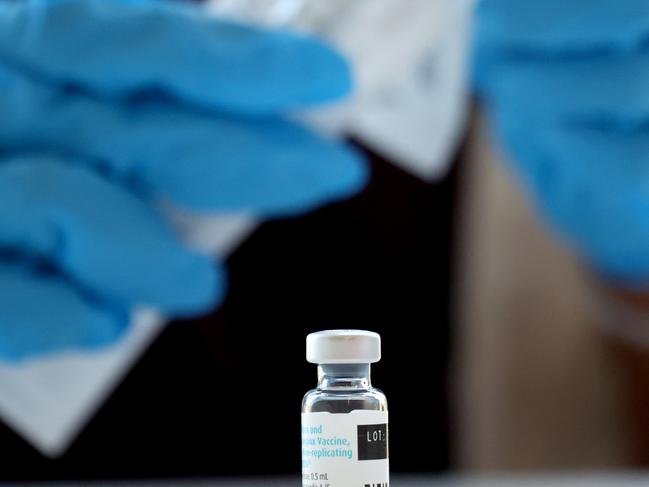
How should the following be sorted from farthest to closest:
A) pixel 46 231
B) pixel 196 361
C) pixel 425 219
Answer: pixel 425 219 → pixel 196 361 → pixel 46 231

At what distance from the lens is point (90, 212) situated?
76cm

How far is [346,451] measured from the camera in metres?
0.47

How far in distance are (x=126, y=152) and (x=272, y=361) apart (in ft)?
1.31

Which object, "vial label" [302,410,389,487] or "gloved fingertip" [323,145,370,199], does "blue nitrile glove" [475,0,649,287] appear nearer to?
"gloved fingertip" [323,145,370,199]

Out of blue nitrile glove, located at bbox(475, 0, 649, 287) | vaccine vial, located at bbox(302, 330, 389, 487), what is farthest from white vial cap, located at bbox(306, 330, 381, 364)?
blue nitrile glove, located at bbox(475, 0, 649, 287)

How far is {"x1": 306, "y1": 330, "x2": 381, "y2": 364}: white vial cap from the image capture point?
1.60 ft

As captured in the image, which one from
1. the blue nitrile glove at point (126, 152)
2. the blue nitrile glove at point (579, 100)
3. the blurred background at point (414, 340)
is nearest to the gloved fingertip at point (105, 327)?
the blue nitrile glove at point (126, 152)

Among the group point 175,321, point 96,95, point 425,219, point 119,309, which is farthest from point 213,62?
point 425,219

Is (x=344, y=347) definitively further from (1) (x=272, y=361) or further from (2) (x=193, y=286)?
(1) (x=272, y=361)

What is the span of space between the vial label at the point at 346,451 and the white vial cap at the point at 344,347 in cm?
3

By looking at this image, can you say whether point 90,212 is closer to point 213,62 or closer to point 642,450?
point 213,62

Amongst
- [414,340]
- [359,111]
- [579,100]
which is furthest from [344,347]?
[414,340]

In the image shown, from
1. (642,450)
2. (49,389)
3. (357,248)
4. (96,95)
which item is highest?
(96,95)

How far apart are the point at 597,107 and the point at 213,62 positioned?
45 cm
